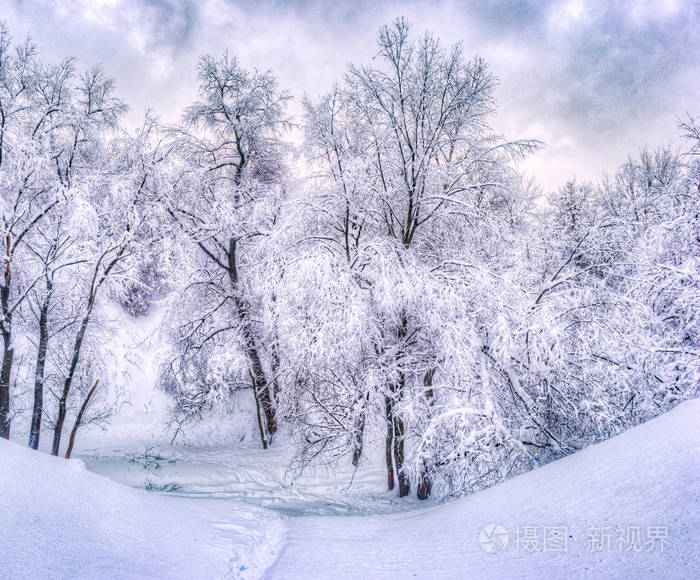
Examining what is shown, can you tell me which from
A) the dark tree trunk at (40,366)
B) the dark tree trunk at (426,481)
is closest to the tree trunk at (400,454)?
the dark tree trunk at (426,481)

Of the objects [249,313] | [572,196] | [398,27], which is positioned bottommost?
[249,313]

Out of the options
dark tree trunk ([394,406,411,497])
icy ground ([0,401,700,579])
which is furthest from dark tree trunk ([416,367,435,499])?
icy ground ([0,401,700,579])

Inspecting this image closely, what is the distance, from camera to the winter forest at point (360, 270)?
478 centimetres

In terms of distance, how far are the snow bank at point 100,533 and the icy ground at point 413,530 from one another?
0.04 ft

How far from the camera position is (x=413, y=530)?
3311 millimetres

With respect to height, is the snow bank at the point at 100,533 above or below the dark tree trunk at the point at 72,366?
below

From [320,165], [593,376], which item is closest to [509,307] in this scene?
[593,376]

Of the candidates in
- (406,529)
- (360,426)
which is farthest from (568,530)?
(360,426)

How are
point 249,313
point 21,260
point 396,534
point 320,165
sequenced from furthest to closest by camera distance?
point 249,313 < point 320,165 < point 21,260 < point 396,534

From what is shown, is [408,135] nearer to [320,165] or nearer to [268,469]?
[320,165]

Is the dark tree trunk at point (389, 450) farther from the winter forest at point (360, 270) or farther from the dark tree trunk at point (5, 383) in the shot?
the dark tree trunk at point (5, 383)

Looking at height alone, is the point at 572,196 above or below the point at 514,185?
above

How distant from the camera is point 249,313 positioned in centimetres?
879

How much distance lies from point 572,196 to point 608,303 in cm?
1391
